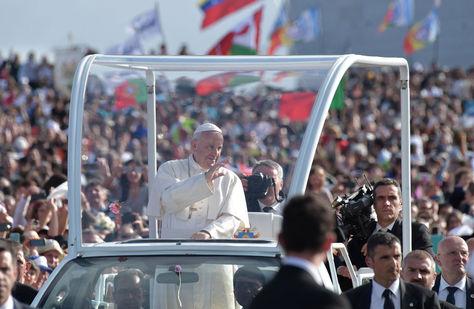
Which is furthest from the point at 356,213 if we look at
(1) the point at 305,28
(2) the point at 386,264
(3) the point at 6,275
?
(1) the point at 305,28

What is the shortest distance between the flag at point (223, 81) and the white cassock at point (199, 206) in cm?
105

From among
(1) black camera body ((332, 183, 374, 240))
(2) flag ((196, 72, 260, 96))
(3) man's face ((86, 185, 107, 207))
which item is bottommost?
(1) black camera body ((332, 183, 374, 240))

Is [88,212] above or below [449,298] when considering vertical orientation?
above

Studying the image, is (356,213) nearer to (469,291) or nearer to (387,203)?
(387,203)

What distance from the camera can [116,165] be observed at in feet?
37.1

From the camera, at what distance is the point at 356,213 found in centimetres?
1027

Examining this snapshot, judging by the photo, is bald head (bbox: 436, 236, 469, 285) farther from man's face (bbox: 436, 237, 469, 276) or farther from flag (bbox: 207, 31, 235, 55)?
flag (bbox: 207, 31, 235, 55)

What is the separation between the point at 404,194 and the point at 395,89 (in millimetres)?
25576

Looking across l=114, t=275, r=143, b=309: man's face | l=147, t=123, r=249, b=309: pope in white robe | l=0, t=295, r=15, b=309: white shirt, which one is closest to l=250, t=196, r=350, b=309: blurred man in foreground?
l=0, t=295, r=15, b=309: white shirt

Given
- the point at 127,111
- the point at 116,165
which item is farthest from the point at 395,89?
the point at 116,165

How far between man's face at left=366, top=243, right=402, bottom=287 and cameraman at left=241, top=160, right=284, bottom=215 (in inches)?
55.2

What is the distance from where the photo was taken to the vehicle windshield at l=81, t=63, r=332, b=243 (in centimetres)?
1011

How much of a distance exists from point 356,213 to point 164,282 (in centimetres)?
223

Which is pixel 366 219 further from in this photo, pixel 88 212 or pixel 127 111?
pixel 127 111
